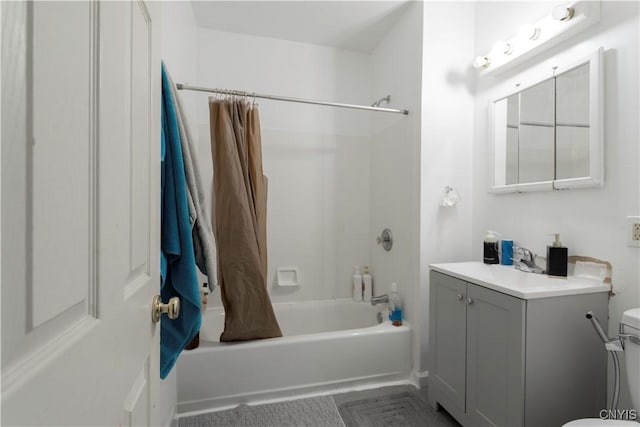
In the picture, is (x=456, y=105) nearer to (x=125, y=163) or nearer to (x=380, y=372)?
(x=380, y=372)

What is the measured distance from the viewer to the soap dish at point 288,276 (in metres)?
2.45

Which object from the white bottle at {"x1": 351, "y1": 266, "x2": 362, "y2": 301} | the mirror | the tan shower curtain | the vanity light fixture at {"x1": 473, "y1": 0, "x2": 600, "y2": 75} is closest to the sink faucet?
the mirror

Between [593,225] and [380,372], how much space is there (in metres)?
1.37

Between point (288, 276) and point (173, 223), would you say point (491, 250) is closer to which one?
point (288, 276)

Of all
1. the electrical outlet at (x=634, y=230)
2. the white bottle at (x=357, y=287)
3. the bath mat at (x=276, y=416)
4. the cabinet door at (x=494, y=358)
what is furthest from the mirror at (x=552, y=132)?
the bath mat at (x=276, y=416)

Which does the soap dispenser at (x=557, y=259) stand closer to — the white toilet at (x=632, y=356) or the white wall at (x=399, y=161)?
the white toilet at (x=632, y=356)

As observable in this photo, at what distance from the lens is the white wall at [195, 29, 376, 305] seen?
7.80ft

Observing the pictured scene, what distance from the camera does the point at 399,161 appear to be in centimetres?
217

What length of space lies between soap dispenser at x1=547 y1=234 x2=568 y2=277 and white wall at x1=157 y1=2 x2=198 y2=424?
1737mm

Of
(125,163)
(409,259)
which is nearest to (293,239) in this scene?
(409,259)

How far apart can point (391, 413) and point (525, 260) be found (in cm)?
109

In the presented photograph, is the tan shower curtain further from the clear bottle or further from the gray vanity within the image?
the gray vanity

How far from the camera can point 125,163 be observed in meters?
0.51

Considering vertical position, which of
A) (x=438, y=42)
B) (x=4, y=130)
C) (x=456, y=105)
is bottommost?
(x=4, y=130)
